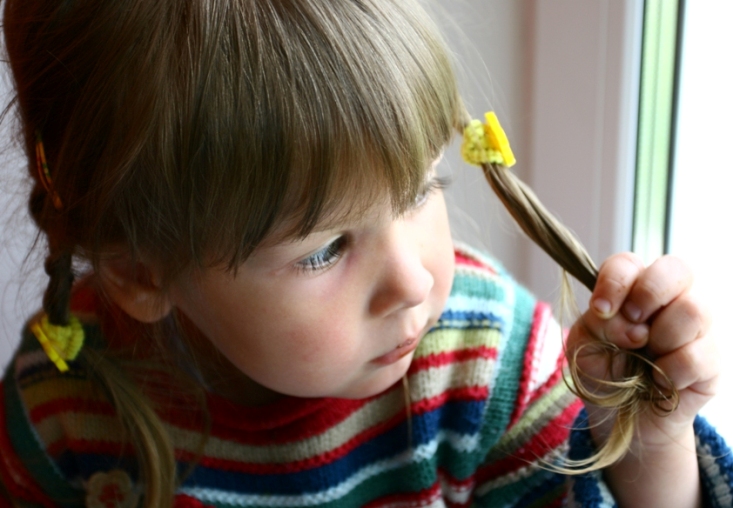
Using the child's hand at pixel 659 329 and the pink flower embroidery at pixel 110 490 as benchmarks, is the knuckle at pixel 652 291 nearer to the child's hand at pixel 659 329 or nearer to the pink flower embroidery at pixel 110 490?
the child's hand at pixel 659 329

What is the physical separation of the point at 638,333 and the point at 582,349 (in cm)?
6

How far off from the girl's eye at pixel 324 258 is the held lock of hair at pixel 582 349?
169 millimetres

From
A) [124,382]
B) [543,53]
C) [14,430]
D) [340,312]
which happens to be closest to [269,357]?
[340,312]

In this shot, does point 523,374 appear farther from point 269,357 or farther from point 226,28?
point 226,28

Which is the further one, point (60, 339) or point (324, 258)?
point (60, 339)

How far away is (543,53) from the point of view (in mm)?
889

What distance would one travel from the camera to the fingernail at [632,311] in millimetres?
634

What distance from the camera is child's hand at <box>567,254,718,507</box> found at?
63cm

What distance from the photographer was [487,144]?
72 centimetres

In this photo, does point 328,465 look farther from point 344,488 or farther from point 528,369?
point 528,369

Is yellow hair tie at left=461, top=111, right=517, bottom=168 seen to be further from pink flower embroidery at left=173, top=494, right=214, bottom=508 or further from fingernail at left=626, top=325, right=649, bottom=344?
pink flower embroidery at left=173, top=494, right=214, bottom=508

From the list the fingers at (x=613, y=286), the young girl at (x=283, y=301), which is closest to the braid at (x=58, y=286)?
the young girl at (x=283, y=301)

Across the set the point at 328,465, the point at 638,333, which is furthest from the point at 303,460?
the point at 638,333

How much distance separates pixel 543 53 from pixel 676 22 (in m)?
0.14
